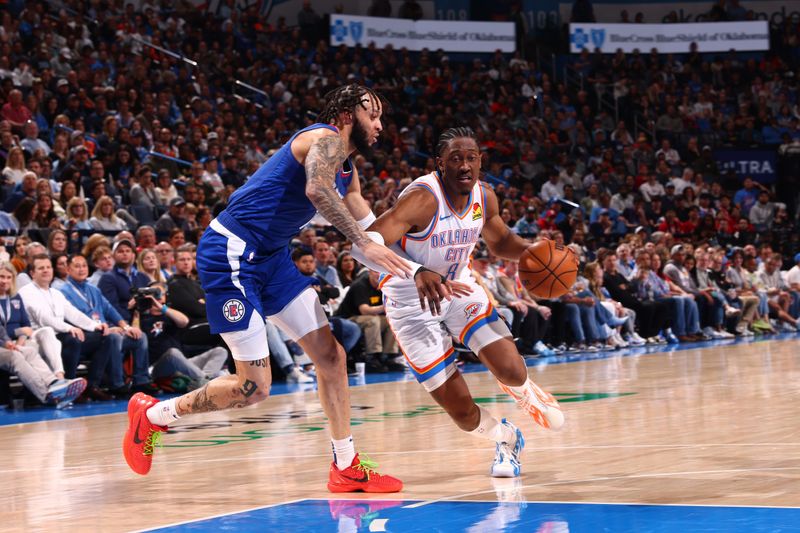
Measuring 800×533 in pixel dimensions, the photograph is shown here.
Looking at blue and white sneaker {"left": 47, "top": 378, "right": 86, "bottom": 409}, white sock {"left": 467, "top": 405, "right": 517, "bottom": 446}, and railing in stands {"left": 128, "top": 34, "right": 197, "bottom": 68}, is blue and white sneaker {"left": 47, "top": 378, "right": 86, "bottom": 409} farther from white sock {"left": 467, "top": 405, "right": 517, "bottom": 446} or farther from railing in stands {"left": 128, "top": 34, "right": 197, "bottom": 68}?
railing in stands {"left": 128, "top": 34, "right": 197, "bottom": 68}

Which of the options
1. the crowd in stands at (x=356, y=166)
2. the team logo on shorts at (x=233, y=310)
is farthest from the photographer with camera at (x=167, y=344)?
the team logo on shorts at (x=233, y=310)

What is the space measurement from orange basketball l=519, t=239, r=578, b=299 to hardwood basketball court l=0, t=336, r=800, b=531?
2.76ft

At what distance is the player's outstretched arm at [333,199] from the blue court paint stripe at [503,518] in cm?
94

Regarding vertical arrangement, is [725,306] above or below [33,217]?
below

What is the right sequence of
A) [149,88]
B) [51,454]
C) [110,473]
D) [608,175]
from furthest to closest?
[608,175], [149,88], [51,454], [110,473]

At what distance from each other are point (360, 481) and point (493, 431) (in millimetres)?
740

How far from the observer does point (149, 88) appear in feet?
53.1

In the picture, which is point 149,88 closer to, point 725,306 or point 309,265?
point 309,265

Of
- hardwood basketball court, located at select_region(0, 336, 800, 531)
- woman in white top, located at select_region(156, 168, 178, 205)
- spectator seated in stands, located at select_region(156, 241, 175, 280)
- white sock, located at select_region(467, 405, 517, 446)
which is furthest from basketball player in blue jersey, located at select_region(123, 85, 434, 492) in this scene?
woman in white top, located at select_region(156, 168, 178, 205)

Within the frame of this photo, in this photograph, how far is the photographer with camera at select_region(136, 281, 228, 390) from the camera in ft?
32.1

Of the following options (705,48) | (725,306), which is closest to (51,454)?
(725,306)

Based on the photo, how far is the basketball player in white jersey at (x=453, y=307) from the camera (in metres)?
5.15

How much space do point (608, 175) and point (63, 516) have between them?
1793 centimetres

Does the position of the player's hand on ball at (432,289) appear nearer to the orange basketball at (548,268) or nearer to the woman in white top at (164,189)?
the orange basketball at (548,268)
